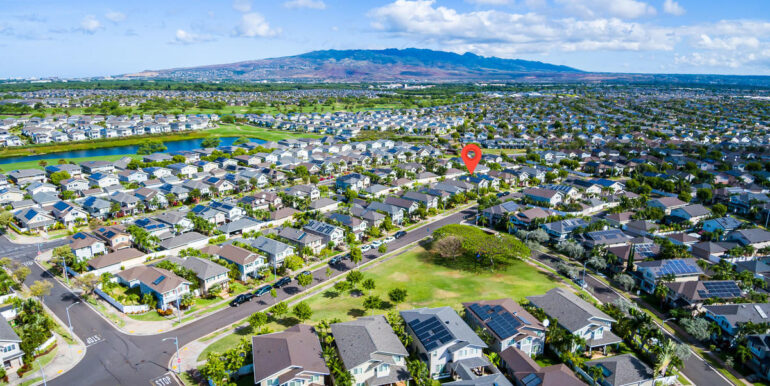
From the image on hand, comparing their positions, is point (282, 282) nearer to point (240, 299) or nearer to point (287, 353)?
point (240, 299)

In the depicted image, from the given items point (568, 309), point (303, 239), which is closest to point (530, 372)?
point (568, 309)

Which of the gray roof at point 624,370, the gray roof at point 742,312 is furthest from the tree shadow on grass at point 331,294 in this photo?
the gray roof at point 742,312

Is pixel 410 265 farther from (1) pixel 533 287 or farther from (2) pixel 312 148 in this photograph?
(2) pixel 312 148

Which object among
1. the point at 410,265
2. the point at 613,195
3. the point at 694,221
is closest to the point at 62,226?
the point at 410,265

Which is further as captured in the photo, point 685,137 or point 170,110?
point 170,110

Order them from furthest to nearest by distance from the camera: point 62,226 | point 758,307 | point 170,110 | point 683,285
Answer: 1. point 170,110
2. point 62,226
3. point 683,285
4. point 758,307

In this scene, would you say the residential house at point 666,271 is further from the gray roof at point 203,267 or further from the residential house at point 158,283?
the residential house at point 158,283
